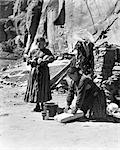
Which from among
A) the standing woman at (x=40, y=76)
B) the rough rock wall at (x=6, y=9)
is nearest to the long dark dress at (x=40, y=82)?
the standing woman at (x=40, y=76)

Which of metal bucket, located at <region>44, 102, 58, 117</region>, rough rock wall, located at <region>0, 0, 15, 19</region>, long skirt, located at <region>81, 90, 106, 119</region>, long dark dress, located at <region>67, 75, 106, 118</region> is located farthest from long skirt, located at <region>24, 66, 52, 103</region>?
rough rock wall, located at <region>0, 0, 15, 19</region>

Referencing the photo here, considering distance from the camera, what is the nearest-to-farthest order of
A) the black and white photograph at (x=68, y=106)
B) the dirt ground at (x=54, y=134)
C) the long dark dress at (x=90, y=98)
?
1. the dirt ground at (x=54, y=134)
2. the black and white photograph at (x=68, y=106)
3. the long dark dress at (x=90, y=98)

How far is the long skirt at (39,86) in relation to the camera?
26.8ft

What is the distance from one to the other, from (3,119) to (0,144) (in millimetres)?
2523

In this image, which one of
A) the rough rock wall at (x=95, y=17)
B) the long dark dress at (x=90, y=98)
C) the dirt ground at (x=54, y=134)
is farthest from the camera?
the rough rock wall at (x=95, y=17)

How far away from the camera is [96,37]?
72.5ft

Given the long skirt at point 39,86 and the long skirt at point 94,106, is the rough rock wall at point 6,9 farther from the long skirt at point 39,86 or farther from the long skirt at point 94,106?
the long skirt at point 94,106

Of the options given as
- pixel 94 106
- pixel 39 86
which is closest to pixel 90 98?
pixel 94 106

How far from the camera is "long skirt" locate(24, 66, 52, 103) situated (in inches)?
321

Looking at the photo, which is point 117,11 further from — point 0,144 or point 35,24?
point 0,144

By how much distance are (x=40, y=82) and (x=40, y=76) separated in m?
0.14

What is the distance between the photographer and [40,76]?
27.0ft

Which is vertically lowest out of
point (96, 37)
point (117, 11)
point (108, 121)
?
point (108, 121)

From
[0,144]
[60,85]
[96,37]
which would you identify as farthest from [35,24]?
[0,144]
